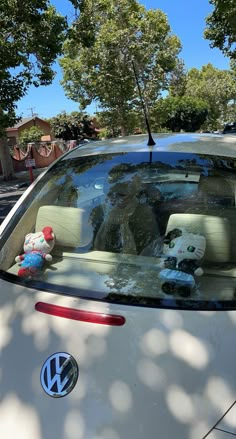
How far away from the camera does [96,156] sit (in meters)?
2.69

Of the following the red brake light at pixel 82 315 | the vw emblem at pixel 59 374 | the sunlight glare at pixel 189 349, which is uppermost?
the red brake light at pixel 82 315

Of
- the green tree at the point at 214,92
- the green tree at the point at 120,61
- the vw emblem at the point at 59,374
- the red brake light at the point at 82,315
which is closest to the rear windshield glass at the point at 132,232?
the red brake light at the point at 82,315

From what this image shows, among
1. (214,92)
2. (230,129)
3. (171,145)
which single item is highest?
(214,92)

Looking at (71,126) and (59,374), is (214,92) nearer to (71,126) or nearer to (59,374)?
(71,126)

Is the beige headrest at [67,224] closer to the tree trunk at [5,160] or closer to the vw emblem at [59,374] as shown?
the vw emblem at [59,374]

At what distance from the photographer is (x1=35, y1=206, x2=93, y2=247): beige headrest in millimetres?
2344

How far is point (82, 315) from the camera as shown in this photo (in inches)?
64.6

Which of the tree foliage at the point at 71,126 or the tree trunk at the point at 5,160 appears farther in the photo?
the tree foliage at the point at 71,126

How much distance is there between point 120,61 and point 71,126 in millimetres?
15393

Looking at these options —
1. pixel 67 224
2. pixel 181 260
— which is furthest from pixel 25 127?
pixel 181 260

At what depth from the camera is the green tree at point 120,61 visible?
30.2 m

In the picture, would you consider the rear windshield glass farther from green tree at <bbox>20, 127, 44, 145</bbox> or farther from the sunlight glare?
green tree at <bbox>20, 127, 44, 145</bbox>

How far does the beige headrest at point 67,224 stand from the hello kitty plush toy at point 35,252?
2.1 inches

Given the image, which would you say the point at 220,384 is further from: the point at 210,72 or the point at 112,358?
the point at 210,72
